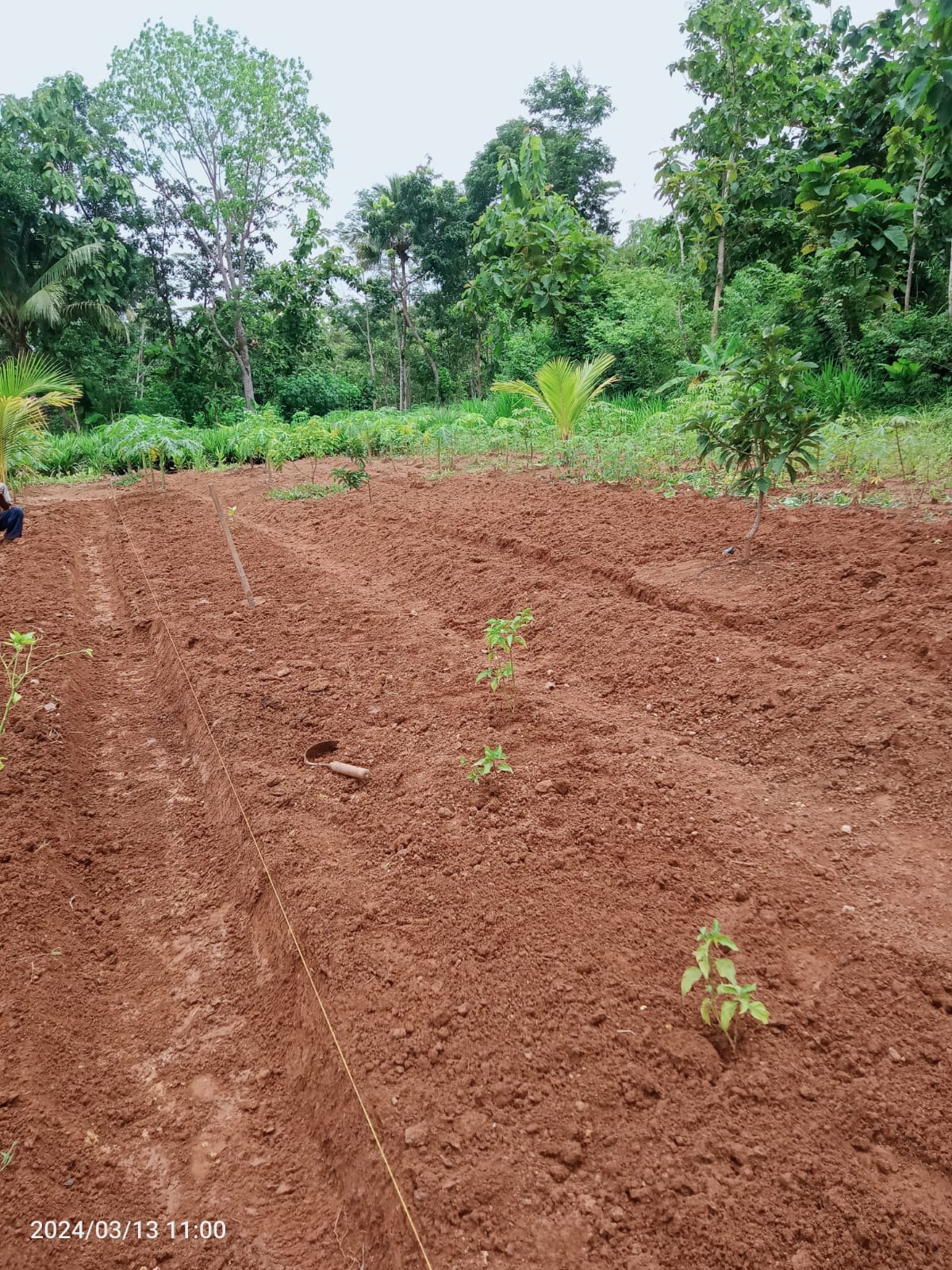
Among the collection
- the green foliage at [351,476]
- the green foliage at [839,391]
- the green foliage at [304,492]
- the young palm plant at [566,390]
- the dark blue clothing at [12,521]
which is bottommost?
the green foliage at [304,492]

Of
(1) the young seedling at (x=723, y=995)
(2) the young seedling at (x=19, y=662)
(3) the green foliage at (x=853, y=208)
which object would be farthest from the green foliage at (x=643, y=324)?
(1) the young seedling at (x=723, y=995)

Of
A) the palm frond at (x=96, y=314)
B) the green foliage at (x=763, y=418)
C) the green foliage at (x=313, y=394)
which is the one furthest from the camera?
the green foliage at (x=313, y=394)

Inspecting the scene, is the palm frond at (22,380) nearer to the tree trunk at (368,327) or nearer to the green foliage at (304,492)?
the green foliage at (304,492)

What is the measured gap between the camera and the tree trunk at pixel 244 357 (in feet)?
62.8

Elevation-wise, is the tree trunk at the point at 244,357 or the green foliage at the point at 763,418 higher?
the tree trunk at the point at 244,357

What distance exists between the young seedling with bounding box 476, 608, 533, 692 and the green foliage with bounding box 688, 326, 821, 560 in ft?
4.96

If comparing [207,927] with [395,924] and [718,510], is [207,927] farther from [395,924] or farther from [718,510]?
[718,510]

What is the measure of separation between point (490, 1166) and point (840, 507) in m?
4.71

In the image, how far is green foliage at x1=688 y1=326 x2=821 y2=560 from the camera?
3.57 m

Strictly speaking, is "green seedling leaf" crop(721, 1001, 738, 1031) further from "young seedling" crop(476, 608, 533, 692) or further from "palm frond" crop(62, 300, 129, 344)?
"palm frond" crop(62, 300, 129, 344)

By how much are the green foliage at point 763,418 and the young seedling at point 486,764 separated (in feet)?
7.52

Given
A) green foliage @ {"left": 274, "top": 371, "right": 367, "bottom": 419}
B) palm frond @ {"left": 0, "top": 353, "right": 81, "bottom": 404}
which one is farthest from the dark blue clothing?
green foliage @ {"left": 274, "top": 371, "right": 367, "bottom": 419}

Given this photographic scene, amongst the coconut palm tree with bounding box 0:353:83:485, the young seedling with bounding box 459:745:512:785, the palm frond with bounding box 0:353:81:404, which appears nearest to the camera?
the young seedling with bounding box 459:745:512:785

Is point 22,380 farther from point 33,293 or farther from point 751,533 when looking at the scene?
point 33,293
